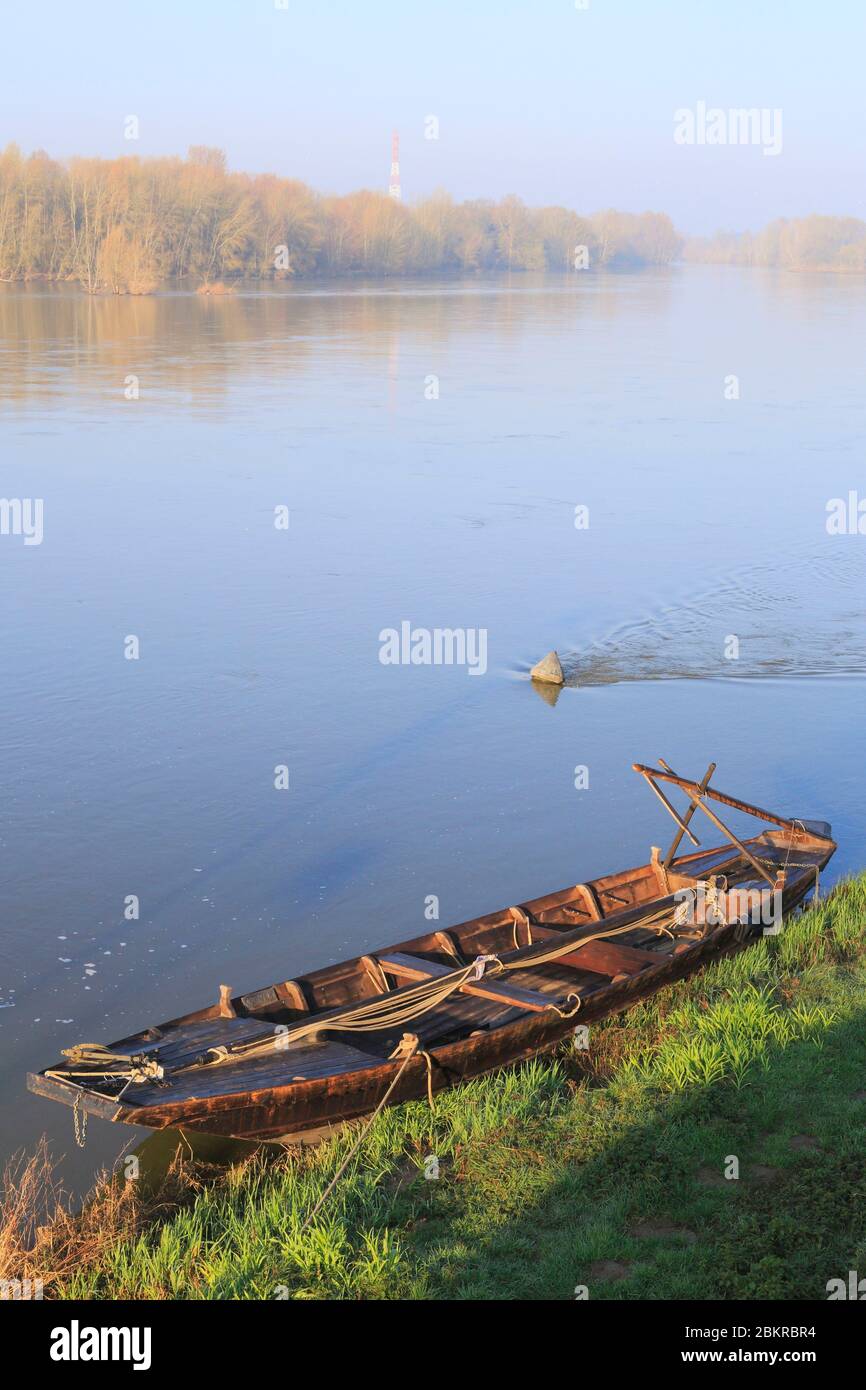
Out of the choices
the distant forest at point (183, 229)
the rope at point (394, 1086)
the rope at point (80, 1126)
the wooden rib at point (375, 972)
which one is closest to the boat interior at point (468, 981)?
the wooden rib at point (375, 972)

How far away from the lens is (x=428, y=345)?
5553 centimetres

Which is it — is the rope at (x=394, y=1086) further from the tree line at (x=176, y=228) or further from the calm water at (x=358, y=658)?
the tree line at (x=176, y=228)

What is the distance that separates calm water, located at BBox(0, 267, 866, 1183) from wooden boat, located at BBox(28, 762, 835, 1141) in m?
1.08

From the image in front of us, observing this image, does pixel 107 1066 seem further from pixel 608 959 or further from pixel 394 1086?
pixel 608 959

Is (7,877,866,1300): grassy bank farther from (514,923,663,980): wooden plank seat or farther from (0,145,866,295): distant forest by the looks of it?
(0,145,866,295): distant forest

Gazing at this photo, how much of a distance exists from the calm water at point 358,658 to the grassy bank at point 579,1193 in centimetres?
153

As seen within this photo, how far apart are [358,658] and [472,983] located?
32.4 ft

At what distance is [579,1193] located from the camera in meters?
7.52

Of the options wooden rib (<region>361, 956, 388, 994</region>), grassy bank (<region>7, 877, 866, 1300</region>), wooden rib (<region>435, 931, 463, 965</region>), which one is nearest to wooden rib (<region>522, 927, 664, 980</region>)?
grassy bank (<region>7, 877, 866, 1300</region>)

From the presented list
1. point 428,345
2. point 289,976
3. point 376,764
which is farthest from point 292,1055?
point 428,345

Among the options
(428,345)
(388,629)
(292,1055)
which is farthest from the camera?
(428,345)
